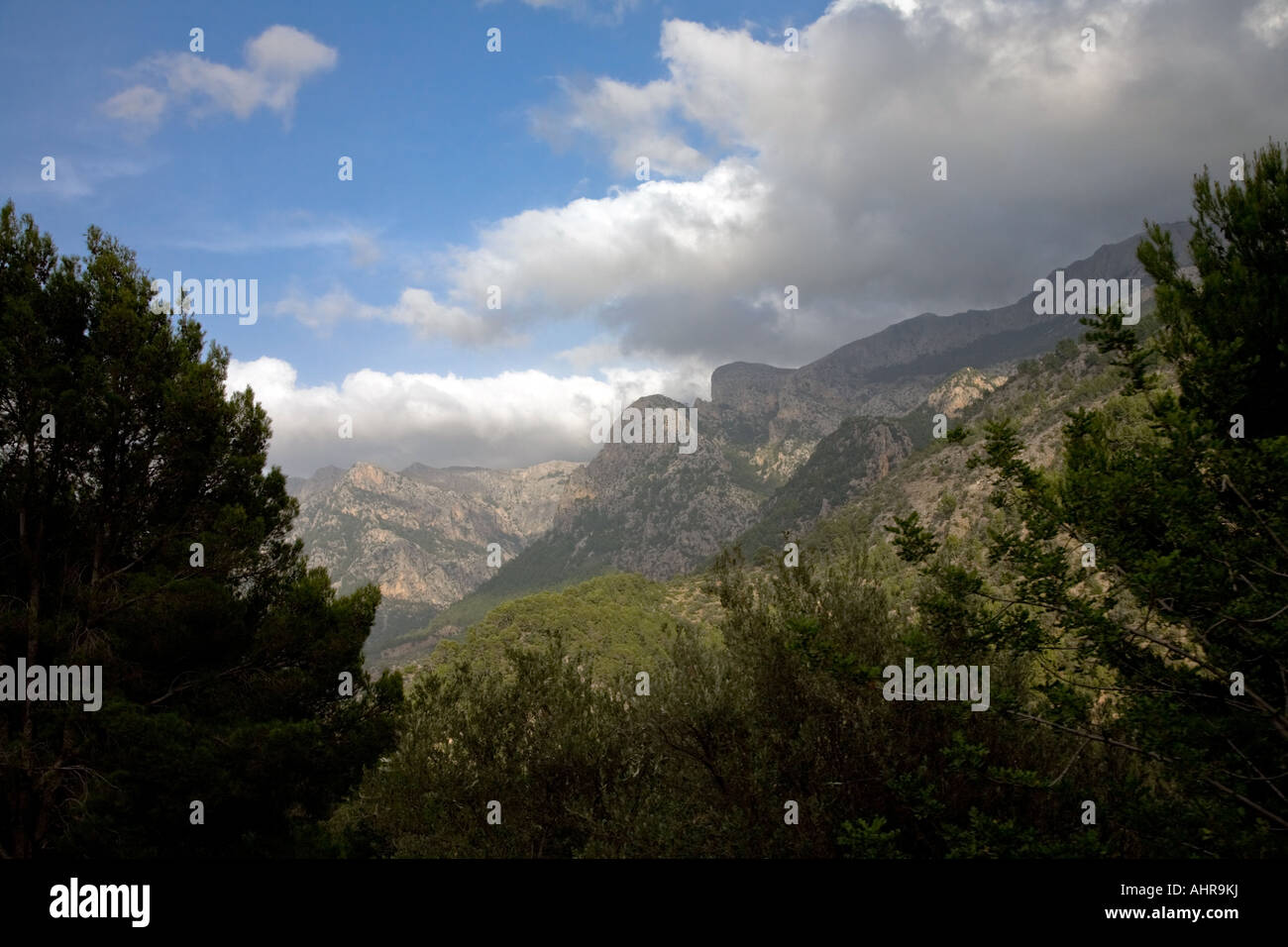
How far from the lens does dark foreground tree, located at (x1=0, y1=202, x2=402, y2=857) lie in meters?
11.5

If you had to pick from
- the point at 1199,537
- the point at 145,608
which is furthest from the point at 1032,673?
the point at 145,608

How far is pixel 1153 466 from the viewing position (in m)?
7.55

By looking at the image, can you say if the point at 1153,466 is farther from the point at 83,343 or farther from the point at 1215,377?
the point at 83,343

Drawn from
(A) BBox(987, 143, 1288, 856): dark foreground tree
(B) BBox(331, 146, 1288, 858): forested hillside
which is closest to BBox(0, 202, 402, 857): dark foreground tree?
(B) BBox(331, 146, 1288, 858): forested hillside

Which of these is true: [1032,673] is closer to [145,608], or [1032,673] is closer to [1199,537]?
[1199,537]

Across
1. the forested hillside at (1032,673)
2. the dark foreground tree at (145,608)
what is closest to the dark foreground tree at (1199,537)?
the forested hillside at (1032,673)

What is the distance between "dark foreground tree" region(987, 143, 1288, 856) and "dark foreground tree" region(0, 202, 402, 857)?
1281cm

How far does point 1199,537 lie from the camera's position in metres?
7.06

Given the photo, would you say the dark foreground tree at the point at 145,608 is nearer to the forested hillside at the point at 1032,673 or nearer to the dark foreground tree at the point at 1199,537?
the forested hillside at the point at 1032,673

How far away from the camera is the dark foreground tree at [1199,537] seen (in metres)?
7.24

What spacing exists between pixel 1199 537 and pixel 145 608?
1655cm

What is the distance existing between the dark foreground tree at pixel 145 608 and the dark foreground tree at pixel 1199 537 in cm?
1281

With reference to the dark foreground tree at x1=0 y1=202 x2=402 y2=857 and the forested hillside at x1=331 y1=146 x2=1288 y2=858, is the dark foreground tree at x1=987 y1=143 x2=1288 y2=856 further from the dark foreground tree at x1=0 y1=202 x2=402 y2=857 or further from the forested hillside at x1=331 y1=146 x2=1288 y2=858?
the dark foreground tree at x1=0 y1=202 x2=402 y2=857
